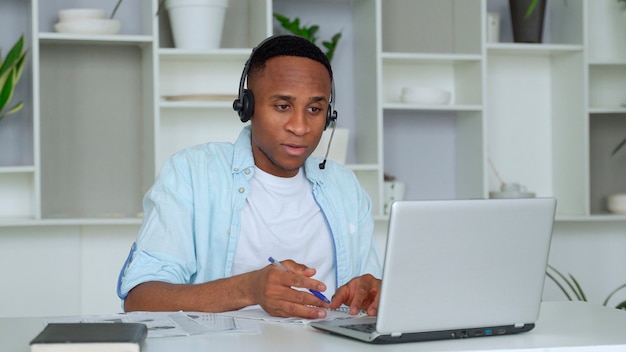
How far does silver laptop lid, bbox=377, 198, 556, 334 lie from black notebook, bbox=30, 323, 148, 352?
37 centimetres

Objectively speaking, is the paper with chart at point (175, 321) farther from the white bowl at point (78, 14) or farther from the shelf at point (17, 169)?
the white bowl at point (78, 14)

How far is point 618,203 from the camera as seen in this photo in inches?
151

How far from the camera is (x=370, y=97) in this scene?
363cm

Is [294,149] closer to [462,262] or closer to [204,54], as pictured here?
[462,262]

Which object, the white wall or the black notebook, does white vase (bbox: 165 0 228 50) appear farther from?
the black notebook

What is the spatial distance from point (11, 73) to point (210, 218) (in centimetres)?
157

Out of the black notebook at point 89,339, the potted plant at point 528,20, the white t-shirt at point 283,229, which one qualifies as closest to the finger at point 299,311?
the black notebook at point 89,339

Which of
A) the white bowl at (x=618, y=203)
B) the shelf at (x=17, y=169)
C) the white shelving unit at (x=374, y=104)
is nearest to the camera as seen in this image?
the shelf at (x=17, y=169)

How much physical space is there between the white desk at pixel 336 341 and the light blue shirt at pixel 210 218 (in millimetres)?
397

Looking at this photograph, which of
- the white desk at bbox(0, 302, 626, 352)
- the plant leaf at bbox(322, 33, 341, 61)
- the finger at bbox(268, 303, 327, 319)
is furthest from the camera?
the plant leaf at bbox(322, 33, 341, 61)

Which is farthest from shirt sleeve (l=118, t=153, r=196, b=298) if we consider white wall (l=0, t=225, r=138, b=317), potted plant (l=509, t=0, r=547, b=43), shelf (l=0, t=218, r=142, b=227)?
potted plant (l=509, t=0, r=547, b=43)

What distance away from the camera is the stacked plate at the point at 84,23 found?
3367 mm

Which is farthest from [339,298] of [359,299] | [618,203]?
[618,203]

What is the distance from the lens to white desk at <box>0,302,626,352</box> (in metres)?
1.33
